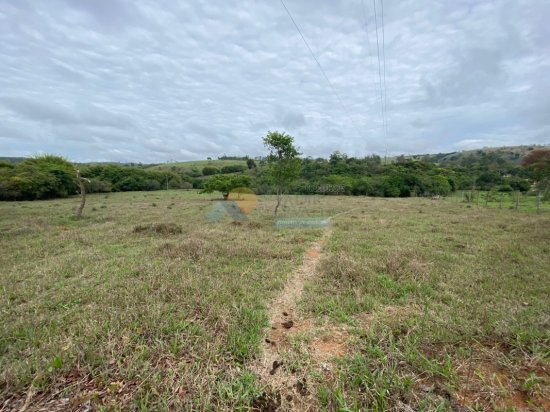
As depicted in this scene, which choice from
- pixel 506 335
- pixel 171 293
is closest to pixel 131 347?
pixel 171 293

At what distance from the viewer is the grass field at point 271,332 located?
2.52 metres

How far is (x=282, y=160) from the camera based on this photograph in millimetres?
15586

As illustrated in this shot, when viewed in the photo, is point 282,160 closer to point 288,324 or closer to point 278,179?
point 278,179

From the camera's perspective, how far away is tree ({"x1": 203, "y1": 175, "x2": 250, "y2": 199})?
2930 cm

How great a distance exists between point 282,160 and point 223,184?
15265mm

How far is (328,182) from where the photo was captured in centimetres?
4225

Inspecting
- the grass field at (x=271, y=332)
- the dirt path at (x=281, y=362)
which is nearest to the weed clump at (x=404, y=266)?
the grass field at (x=271, y=332)

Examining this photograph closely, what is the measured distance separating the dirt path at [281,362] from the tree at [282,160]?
1048 cm

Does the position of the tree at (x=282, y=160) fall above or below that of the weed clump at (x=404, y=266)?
above

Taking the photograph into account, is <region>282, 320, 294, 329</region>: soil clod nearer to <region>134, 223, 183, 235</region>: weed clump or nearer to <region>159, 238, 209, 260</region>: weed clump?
<region>159, 238, 209, 260</region>: weed clump

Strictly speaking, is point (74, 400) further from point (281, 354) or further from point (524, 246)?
point (524, 246)

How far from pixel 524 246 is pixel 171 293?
10973 mm

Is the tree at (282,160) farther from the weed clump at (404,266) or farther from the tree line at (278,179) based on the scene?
the weed clump at (404,266)

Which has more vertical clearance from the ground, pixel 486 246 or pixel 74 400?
pixel 74 400
